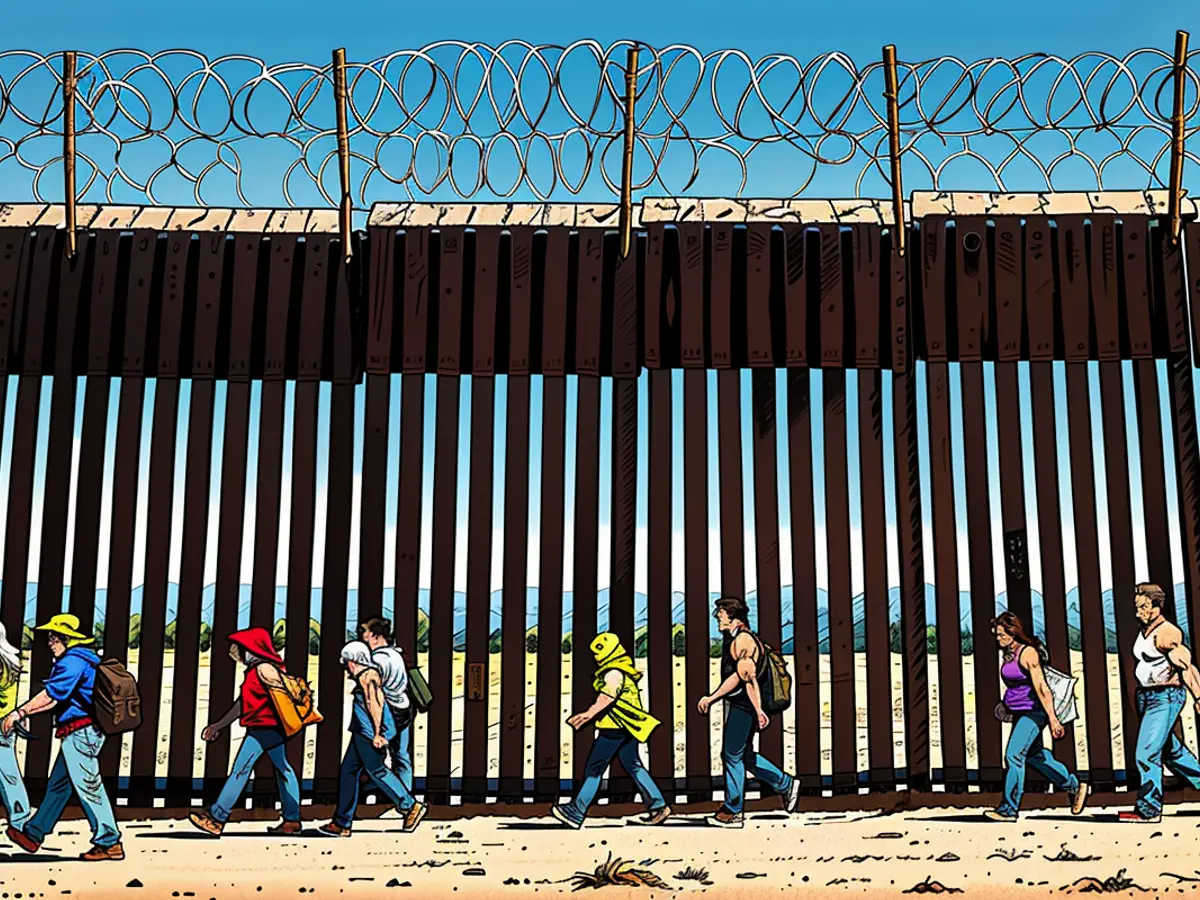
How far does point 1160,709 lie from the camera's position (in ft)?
26.9

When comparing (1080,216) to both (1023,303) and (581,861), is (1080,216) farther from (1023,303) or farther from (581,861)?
(581,861)

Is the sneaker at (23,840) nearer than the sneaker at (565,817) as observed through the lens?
Yes

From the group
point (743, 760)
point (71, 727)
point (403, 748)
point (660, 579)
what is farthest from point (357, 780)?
point (743, 760)

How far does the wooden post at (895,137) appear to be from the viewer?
29.0 feet

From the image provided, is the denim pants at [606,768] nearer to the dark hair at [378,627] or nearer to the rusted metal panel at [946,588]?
the dark hair at [378,627]

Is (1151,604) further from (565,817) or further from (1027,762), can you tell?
(565,817)

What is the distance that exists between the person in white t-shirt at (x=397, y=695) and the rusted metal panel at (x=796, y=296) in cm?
354

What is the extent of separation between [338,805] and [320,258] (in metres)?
3.96

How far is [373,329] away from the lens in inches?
349

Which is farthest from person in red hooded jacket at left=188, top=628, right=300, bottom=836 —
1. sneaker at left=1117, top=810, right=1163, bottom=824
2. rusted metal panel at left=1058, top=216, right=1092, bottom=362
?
rusted metal panel at left=1058, top=216, right=1092, bottom=362

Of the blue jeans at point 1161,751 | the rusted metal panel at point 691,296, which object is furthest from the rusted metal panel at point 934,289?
the blue jeans at point 1161,751

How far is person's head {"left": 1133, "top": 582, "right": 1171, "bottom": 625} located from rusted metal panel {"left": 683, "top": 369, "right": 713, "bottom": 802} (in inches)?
120

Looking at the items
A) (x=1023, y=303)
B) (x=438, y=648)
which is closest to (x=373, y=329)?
(x=438, y=648)

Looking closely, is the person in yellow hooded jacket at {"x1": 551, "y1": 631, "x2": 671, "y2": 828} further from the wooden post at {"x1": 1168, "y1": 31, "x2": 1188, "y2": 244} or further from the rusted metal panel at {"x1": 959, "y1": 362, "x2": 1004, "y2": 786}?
the wooden post at {"x1": 1168, "y1": 31, "x2": 1188, "y2": 244}
